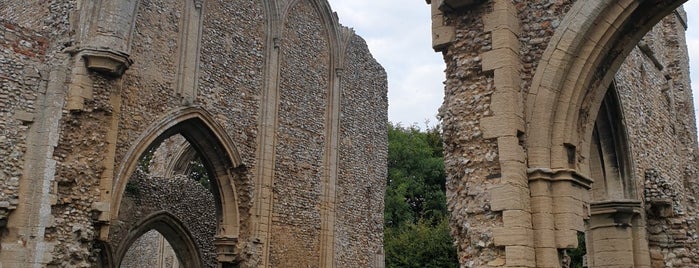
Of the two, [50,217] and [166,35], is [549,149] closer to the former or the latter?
[50,217]

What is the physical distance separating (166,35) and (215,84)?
4.25 feet

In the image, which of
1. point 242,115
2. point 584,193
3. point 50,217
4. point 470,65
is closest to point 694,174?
point 584,193

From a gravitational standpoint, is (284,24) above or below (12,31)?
above

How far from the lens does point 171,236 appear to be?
1562cm

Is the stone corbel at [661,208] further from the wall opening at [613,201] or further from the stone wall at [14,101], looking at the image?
the stone wall at [14,101]

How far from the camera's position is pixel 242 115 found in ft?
44.1

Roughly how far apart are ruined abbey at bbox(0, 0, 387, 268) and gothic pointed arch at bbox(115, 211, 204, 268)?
0.10 ft

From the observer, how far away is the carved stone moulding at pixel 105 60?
10.1 metres

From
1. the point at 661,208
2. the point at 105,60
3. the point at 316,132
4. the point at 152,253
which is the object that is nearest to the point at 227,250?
the point at 316,132

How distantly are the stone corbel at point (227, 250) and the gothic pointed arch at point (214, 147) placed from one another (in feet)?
0.32

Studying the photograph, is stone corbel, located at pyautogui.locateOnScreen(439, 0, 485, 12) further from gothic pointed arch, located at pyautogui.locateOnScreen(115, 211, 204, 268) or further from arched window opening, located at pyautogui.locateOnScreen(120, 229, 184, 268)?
arched window opening, located at pyautogui.locateOnScreen(120, 229, 184, 268)

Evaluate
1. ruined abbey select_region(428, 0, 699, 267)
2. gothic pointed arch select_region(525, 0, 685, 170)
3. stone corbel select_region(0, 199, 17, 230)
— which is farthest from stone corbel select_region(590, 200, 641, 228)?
stone corbel select_region(0, 199, 17, 230)

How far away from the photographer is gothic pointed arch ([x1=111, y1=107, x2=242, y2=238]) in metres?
12.1

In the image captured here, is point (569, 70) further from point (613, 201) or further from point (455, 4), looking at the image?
point (613, 201)
